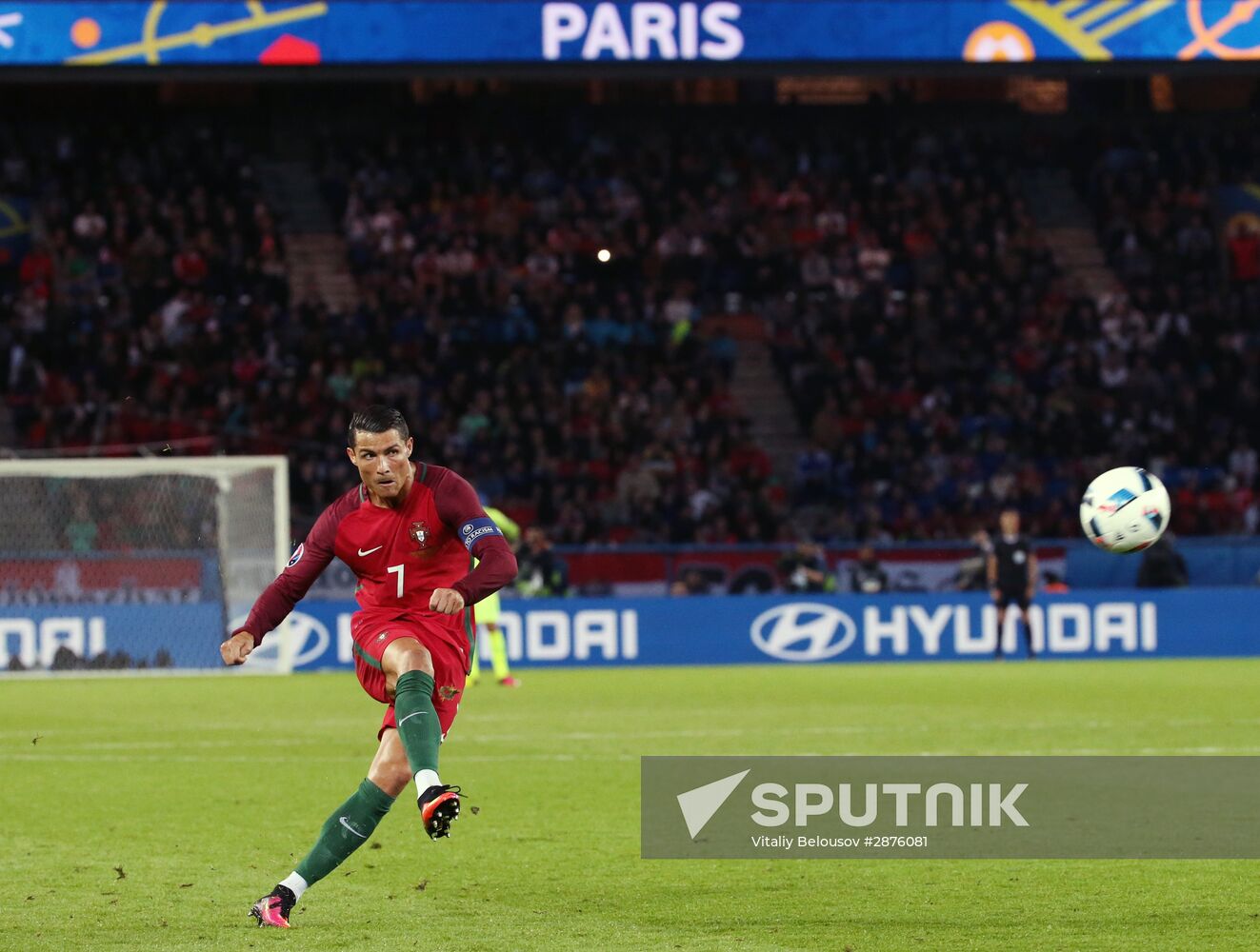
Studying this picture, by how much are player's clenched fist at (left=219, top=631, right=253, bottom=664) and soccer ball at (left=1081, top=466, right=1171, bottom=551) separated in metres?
4.34

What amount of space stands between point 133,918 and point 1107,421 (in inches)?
842

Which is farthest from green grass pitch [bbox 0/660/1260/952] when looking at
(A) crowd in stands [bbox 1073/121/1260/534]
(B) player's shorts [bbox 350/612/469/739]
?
(A) crowd in stands [bbox 1073/121/1260/534]

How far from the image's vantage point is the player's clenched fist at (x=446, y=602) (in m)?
5.81

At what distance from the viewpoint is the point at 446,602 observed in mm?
5824

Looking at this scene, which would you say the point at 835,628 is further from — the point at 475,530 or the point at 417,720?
the point at 417,720

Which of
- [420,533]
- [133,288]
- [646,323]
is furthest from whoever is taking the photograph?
[646,323]

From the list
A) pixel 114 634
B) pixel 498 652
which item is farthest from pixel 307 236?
pixel 498 652

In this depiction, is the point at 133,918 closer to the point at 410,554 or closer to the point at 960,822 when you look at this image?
the point at 410,554

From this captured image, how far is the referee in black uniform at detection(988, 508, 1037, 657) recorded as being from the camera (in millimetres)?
20969

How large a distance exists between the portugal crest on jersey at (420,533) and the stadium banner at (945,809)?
7.29ft

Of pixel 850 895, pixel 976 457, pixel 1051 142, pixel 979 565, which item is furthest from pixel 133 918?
pixel 1051 142

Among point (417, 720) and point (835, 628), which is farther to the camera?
point (835, 628)

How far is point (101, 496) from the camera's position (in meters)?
19.4

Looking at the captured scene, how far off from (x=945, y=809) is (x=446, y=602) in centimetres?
432
